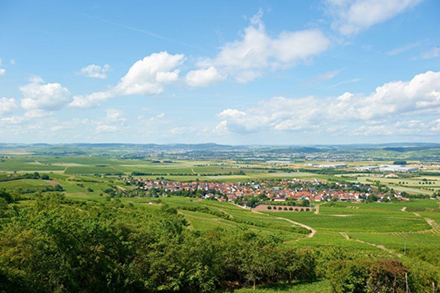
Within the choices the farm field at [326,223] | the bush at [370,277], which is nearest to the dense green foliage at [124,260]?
the farm field at [326,223]

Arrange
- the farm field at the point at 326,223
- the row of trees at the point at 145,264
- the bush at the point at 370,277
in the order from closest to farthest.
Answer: the row of trees at the point at 145,264
the bush at the point at 370,277
the farm field at the point at 326,223

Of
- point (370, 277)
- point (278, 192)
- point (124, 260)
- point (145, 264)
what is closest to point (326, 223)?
point (278, 192)

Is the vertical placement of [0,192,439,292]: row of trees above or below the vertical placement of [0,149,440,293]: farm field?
above

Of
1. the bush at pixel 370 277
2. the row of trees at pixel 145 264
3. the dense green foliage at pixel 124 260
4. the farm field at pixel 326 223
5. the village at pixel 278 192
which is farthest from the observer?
the village at pixel 278 192

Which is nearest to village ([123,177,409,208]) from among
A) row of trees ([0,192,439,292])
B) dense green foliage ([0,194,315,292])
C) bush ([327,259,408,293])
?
dense green foliage ([0,194,315,292])

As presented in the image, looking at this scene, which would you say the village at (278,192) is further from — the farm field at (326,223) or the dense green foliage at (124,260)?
the dense green foliage at (124,260)

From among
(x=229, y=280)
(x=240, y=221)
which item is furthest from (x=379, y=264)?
(x=240, y=221)

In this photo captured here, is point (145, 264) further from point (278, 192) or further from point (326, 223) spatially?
point (278, 192)

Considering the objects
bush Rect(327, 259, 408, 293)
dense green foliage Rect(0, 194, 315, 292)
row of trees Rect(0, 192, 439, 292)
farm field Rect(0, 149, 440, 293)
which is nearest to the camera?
dense green foliage Rect(0, 194, 315, 292)

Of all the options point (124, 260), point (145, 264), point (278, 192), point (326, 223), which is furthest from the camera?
point (278, 192)

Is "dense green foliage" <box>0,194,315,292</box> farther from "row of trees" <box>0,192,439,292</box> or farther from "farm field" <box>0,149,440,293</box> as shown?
"farm field" <box>0,149,440,293</box>
